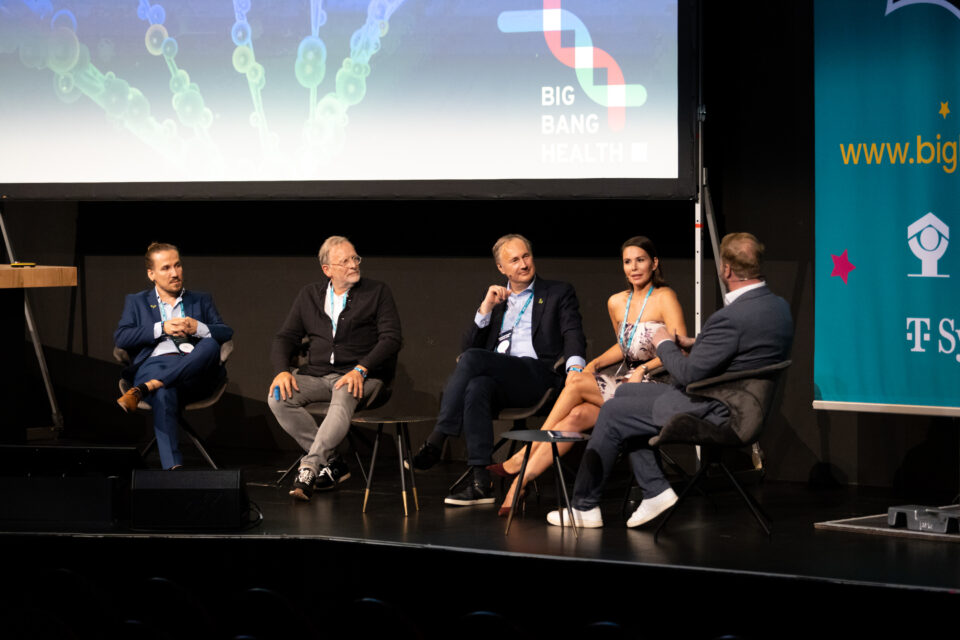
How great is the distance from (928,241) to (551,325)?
5.45 feet

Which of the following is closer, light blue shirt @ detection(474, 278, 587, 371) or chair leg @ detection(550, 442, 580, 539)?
chair leg @ detection(550, 442, 580, 539)

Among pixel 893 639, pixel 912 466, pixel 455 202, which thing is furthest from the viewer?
pixel 455 202

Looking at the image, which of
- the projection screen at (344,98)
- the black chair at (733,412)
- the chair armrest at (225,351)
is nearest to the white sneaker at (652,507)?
the black chair at (733,412)

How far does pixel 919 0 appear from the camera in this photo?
16.7ft

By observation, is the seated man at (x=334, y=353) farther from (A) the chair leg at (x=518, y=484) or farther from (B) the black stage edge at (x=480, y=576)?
(A) the chair leg at (x=518, y=484)

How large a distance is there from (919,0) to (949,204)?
0.91m

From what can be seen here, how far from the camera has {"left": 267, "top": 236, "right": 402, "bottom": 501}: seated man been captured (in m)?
5.36

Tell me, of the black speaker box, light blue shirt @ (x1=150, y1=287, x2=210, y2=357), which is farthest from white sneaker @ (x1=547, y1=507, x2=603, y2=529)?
light blue shirt @ (x1=150, y1=287, x2=210, y2=357)

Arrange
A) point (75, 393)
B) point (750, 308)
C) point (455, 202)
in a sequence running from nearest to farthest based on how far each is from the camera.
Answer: point (750, 308) → point (455, 202) → point (75, 393)

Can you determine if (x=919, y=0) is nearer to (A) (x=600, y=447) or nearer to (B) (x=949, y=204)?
(B) (x=949, y=204)

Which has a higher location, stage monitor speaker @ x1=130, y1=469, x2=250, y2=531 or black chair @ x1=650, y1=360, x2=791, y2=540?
black chair @ x1=650, y1=360, x2=791, y2=540

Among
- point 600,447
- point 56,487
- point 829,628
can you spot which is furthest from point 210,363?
point 829,628

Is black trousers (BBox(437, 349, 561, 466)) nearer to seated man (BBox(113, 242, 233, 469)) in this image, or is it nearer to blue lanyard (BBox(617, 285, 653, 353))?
blue lanyard (BBox(617, 285, 653, 353))

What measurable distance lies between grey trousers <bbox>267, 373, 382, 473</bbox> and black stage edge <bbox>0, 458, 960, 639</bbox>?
0.39 metres
